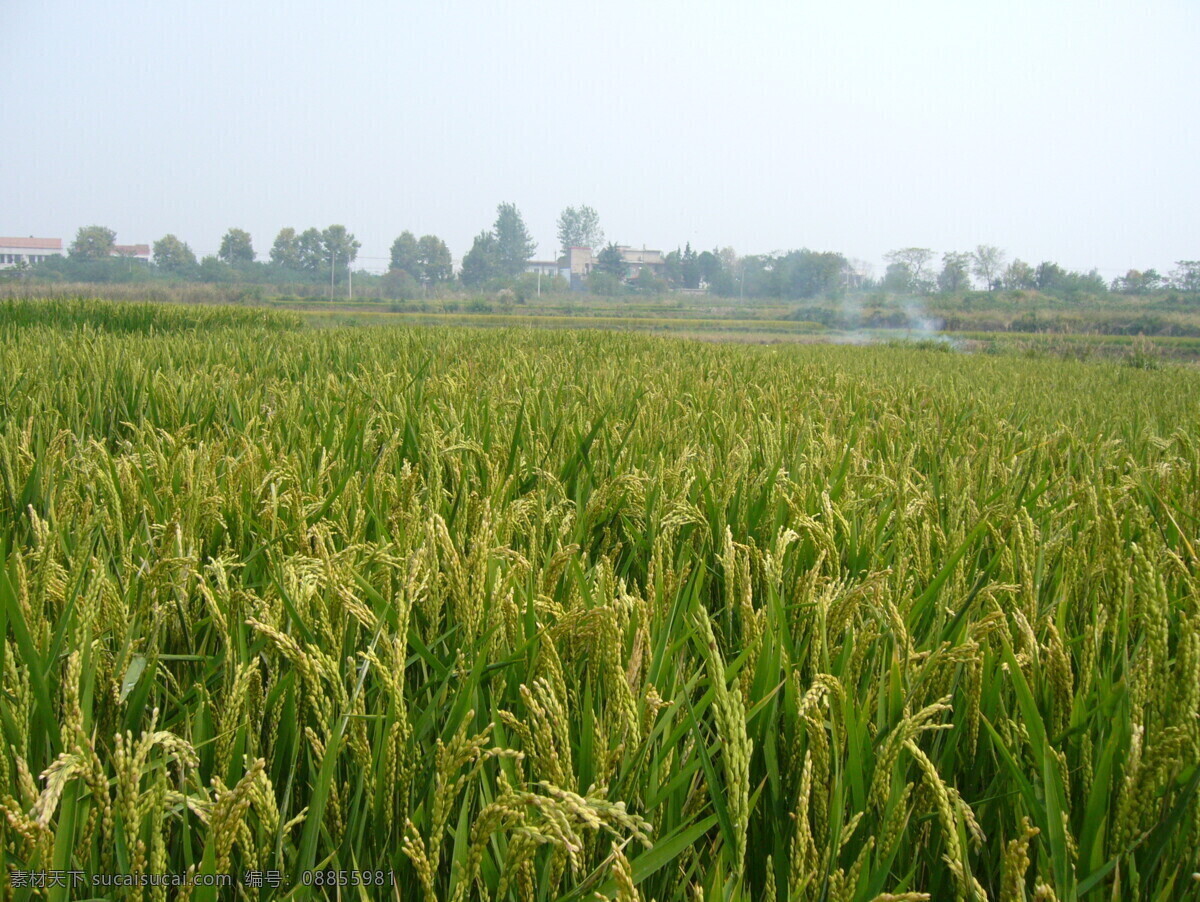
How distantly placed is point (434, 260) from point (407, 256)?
→ 3.33 meters

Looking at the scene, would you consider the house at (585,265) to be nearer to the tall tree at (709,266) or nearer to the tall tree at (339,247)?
the tall tree at (709,266)

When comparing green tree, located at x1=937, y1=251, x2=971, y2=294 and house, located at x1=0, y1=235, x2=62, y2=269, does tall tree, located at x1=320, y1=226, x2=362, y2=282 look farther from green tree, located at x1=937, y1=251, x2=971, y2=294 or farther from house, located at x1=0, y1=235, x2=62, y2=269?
green tree, located at x1=937, y1=251, x2=971, y2=294

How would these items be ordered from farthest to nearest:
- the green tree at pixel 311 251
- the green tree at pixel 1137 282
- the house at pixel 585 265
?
the house at pixel 585 265 → the green tree at pixel 311 251 → the green tree at pixel 1137 282

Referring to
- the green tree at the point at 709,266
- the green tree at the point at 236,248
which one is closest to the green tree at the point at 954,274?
the green tree at the point at 709,266

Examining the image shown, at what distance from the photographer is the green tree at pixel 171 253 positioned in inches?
2992

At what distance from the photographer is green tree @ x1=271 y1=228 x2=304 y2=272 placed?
79.9m

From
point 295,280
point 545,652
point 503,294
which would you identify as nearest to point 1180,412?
point 545,652

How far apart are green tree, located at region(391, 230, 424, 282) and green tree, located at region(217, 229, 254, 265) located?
596 inches

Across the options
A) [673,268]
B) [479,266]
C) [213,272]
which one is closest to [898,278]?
[673,268]

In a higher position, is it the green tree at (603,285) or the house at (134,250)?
the house at (134,250)

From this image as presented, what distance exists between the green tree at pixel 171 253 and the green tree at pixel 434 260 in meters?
23.7

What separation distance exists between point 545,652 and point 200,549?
79 centimetres

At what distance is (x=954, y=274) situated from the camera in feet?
244

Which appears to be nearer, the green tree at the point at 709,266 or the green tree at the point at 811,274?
the green tree at the point at 811,274
